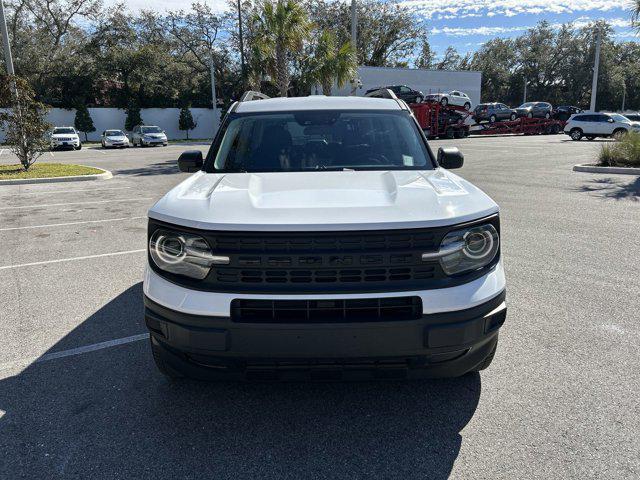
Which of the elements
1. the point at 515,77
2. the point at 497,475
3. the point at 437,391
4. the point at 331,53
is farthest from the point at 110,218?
the point at 515,77

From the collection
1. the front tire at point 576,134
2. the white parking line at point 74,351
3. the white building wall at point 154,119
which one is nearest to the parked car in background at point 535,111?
the front tire at point 576,134

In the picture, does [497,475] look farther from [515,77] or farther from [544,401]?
[515,77]

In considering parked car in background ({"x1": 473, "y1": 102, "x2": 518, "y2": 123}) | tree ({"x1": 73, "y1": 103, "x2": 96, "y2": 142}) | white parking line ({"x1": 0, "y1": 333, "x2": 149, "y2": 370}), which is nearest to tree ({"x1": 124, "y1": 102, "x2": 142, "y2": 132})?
tree ({"x1": 73, "y1": 103, "x2": 96, "y2": 142})

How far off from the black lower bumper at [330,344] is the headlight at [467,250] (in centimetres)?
22

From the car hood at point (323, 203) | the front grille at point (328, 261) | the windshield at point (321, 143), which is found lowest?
the front grille at point (328, 261)

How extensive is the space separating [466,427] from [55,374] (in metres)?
2.75

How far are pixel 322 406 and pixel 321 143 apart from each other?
2.04 meters

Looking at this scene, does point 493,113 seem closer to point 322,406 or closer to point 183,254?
point 322,406

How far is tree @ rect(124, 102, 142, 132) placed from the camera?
42594mm

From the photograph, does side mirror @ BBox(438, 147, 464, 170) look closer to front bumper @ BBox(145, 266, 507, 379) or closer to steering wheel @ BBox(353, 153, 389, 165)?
steering wheel @ BBox(353, 153, 389, 165)

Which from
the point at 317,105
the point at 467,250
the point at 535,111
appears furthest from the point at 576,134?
the point at 467,250

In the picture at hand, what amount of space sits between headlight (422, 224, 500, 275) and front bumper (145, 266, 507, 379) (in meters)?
0.15

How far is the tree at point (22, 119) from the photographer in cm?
1542

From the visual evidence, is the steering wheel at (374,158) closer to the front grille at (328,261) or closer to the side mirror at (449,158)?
the side mirror at (449,158)
